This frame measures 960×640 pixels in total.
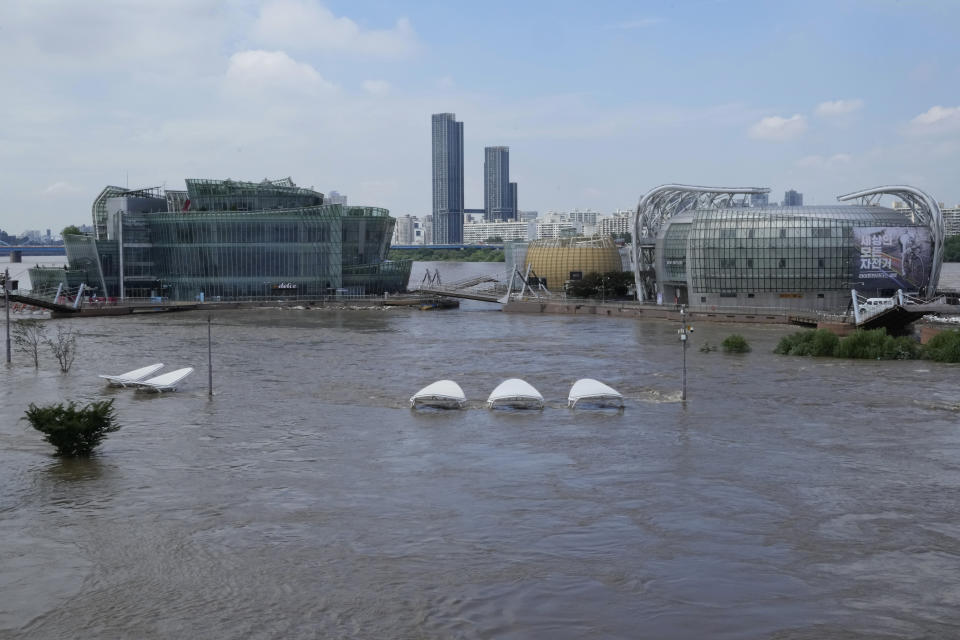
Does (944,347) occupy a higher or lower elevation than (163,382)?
higher

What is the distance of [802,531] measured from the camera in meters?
26.8

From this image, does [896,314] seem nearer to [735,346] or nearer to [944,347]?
[944,347]

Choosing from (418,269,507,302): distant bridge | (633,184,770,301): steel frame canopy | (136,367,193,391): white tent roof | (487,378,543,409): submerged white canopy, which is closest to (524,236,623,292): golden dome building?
(418,269,507,302): distant bridge

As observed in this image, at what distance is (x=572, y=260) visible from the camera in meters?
143

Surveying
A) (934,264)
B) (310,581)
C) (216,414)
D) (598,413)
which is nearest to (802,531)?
(310,581)

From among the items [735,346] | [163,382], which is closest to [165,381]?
[163,382]

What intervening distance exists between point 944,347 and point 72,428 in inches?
1953

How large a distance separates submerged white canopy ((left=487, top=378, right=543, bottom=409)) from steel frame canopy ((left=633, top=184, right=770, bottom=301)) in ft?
228

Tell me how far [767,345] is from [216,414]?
143 ft

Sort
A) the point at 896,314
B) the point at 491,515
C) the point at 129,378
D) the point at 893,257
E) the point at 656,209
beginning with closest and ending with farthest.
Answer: the point at 491,515, the point at 129,378, the point at 896,314, the point at 893,257, the point at 656,209

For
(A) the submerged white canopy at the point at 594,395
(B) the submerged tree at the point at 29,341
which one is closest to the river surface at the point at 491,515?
(A) the submerged white canopy at the point at 594,395

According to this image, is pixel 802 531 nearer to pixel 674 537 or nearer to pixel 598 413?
pixel 674 537

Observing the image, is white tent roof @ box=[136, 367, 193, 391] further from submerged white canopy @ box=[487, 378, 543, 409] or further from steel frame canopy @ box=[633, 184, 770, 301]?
steel frame canopy @ box=[633, 184, 770, 301]

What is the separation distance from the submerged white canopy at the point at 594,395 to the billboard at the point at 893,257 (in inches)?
2463
